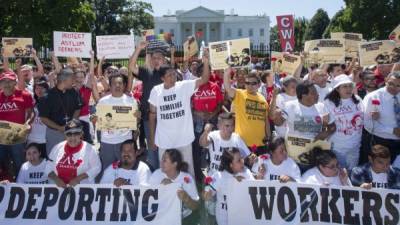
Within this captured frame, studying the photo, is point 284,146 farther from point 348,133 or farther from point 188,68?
Result: point 188,68

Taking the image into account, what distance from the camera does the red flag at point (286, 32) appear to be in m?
9.56

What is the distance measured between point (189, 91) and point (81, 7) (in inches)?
1378

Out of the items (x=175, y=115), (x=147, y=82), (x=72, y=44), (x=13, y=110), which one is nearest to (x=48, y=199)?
(x=13, y=110)

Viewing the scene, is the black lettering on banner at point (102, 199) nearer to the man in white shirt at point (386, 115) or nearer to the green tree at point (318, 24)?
the man in white shirt at point (386, 115)

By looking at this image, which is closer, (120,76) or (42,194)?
(42,194)

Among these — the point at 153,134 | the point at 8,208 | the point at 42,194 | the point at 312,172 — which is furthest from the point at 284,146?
the point at 8,208

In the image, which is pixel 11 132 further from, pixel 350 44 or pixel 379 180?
pixel 350 44

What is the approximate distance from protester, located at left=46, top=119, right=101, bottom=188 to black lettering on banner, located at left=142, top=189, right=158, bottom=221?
2.81ft

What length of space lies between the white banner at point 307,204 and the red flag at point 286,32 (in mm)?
4573

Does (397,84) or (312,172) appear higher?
(397,84)

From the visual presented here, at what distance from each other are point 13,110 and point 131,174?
2.20m

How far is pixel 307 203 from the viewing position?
5.55m

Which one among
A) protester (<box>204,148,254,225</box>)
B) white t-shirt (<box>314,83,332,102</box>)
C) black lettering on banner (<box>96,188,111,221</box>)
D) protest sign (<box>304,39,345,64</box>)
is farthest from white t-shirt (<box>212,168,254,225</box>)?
protest sign (<box>304,39,345,64</box>)

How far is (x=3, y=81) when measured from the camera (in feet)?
22.7
